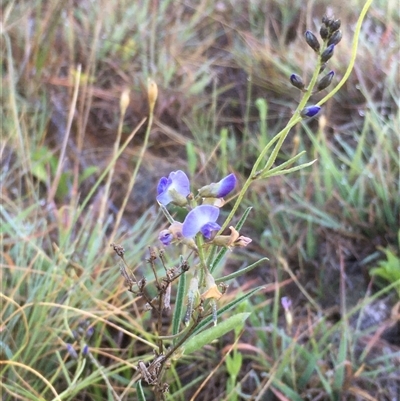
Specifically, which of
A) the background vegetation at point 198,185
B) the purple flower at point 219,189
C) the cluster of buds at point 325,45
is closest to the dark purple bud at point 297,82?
the cluster of buds at point 325,45

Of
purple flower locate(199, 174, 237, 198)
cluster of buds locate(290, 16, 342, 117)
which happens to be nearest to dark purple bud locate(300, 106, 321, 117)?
cluster of buds locate(290, 16, 342, 117)

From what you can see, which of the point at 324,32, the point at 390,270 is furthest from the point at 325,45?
the point at 390,270

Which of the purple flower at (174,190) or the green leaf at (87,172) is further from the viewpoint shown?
the green leaf at (87,172)

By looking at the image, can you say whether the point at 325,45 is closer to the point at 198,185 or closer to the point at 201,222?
the point at 201,222

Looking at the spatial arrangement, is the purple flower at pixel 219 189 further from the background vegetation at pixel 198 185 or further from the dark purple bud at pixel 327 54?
the background vegetation at pixel 198 185

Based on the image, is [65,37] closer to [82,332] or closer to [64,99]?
[64,99]

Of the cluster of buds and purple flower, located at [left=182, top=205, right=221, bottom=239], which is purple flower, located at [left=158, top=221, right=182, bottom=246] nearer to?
purple flower, located at [left=182, top=205, right=221, bottom=239]
